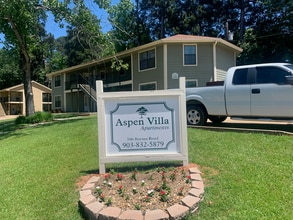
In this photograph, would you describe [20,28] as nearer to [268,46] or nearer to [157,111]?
[157,111]

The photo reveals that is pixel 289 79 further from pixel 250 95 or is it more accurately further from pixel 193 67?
pixel 193 67

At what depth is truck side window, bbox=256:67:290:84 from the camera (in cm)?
694

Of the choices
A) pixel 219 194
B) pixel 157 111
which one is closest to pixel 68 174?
pixel 157 111

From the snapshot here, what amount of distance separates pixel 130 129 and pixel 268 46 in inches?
1059

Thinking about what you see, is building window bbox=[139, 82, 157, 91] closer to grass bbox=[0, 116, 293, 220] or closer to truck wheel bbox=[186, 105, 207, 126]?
truck wheel bbox=[186, 105, 207, 126]

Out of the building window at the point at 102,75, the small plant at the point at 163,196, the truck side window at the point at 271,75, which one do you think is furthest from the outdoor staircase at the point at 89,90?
the small plant at the point at 163,196

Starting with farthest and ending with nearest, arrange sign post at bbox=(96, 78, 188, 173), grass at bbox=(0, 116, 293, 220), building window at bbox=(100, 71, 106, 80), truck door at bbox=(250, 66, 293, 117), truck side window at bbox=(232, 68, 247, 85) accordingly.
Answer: building window at bbox=(100, 71, 106, 80)
truck side window at bbox=(232, 68, 247, 85)
truck door at bbox=(250, 66, 293, 117)
sign post at bbox=(96, 78, 188, 173)
grass at bbox=(0, 116, 293, 220)

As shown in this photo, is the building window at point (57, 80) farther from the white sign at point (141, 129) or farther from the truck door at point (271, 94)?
the white sign at point (141, 129)

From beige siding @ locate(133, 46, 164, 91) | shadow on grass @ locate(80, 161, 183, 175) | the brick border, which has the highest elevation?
beige siding @ locate(133, 46, 164, 91)

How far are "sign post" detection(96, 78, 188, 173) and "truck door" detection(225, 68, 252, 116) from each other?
377 cm

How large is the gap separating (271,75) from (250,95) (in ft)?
2.49

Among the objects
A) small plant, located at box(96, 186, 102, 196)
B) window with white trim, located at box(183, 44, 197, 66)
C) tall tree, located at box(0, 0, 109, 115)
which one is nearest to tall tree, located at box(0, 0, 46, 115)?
tall tree, located at box(0, 0, 109, 115)

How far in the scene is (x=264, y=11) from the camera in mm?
29797

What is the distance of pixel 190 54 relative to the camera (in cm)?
1925
